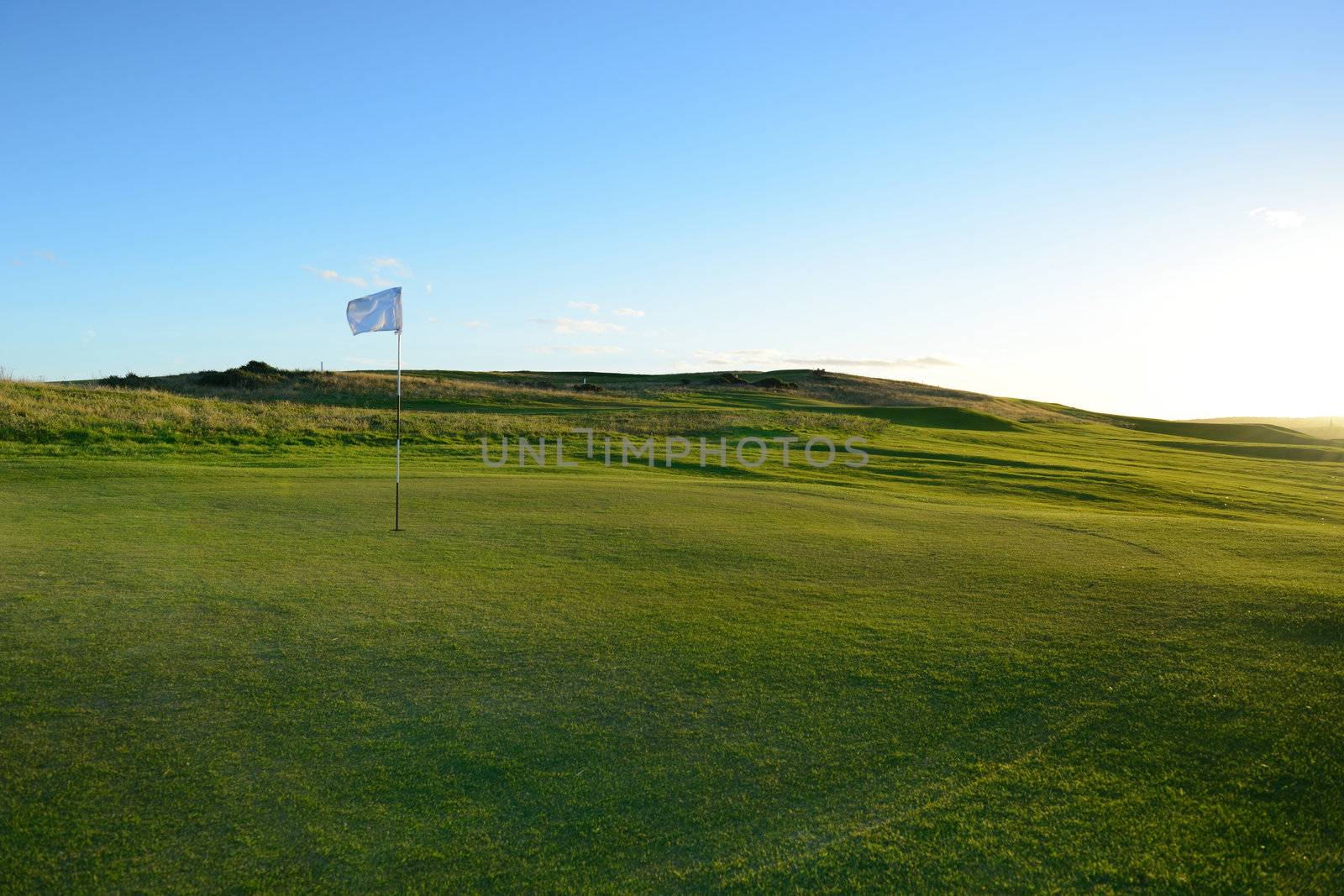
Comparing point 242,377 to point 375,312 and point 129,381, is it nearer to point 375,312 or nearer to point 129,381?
point 129,381

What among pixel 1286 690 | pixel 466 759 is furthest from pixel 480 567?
pixel 1286 690

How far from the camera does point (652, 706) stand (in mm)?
6082

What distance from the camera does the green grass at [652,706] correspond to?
4.39 meters

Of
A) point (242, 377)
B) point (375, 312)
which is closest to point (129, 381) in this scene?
point (242, 377)

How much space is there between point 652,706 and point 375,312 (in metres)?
11.6

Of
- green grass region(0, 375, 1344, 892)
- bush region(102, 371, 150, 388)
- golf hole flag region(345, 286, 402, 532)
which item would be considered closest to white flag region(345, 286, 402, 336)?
golf hole flag region(345, 286, 402, 532)

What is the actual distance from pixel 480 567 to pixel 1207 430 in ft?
258

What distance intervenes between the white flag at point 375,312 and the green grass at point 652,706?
3816 millimetres

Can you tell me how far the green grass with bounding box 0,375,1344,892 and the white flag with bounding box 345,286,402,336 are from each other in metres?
3.82

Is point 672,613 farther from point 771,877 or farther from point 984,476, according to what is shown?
point 984,476

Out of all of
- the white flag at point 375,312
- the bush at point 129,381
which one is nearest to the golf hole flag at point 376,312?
the white flag at point 375,312

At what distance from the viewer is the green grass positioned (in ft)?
14.4

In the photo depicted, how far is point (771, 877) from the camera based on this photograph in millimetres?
4238

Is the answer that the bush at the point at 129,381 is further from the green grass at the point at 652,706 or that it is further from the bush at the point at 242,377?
the green grass at the point at 652,706
